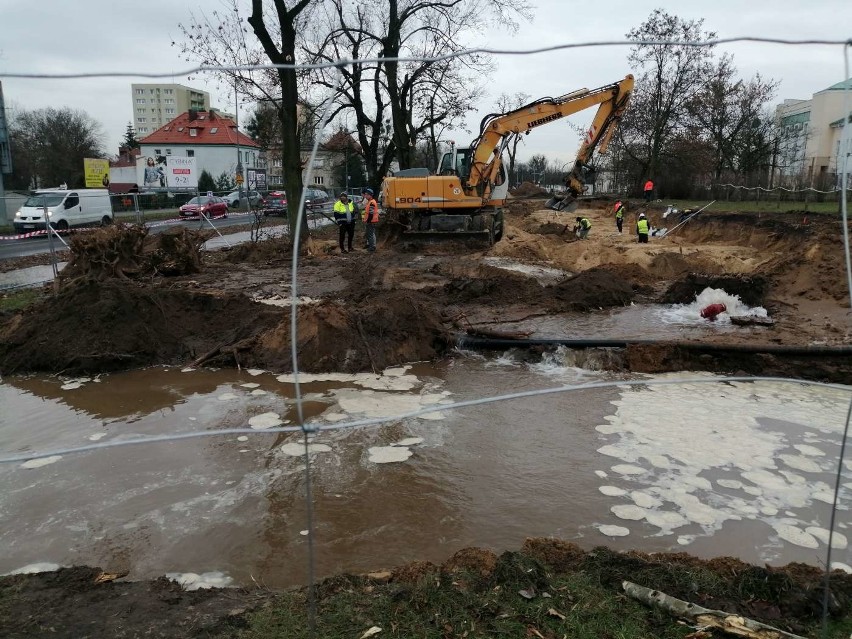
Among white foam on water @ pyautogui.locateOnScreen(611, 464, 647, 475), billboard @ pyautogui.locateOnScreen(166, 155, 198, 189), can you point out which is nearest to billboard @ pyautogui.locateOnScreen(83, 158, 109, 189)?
billboard @ pyautogui.locateOnScreen(166, 155, 198, 189)

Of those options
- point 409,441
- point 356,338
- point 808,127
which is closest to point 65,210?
point 356,338

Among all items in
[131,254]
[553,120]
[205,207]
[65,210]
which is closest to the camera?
[131,254]

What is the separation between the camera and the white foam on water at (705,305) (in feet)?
36.1

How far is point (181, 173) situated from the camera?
1694 inches

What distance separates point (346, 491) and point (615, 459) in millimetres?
2623

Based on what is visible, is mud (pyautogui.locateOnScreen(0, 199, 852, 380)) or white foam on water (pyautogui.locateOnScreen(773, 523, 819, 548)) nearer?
white foam on water (pyautogui.locateOnScreen(773, 523, 819, 548))

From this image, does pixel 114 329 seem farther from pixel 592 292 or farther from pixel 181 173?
pixel 181 173

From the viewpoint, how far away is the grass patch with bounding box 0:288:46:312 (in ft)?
35.3

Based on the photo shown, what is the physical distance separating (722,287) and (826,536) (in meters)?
8.68

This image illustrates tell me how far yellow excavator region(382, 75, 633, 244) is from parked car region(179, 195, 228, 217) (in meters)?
16.1

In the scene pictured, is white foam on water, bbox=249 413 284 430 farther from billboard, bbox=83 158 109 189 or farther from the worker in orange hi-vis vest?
billboard, bbox=83 158 109 189

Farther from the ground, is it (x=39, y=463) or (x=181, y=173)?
(x=181, y=173)

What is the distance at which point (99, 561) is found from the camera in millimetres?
4047

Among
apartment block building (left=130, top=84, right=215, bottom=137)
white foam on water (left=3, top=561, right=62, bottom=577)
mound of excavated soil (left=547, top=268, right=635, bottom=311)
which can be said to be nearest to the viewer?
white foam on water (left=3, top=561, right=62, bottom=577)
